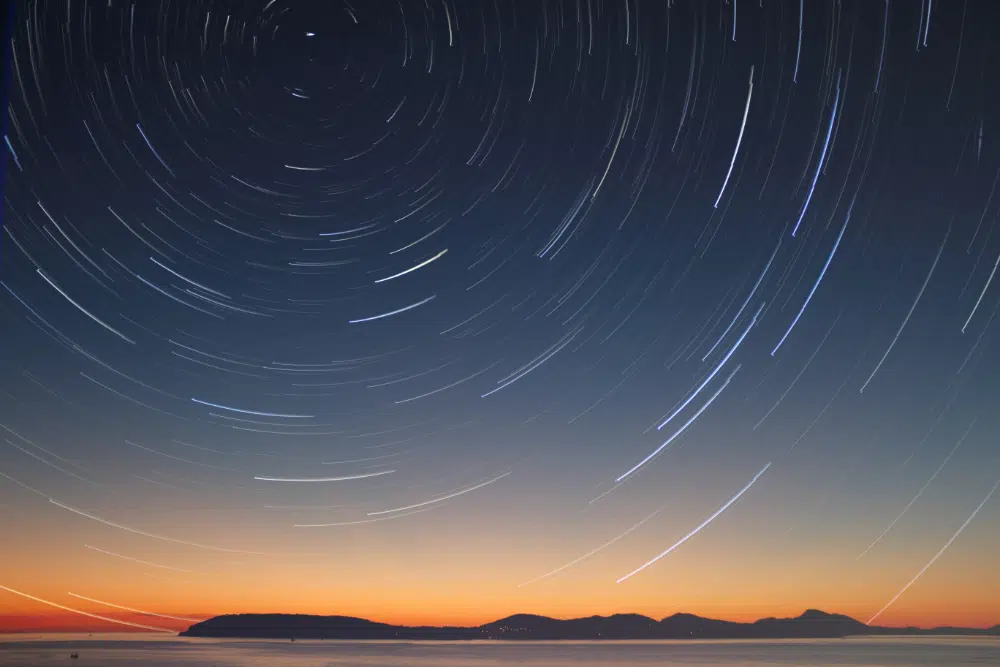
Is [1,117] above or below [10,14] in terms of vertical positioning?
below

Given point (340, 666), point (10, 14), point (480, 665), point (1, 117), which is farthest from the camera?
point (480, 665)

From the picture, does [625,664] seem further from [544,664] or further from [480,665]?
[480,665]

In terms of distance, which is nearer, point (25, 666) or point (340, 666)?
point (25, 666)

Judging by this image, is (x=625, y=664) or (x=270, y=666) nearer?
(x=270, y=666)

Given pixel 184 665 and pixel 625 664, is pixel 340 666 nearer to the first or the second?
pixel 184 665

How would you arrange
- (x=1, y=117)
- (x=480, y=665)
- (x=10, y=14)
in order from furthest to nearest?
(x=480, y=665) < (x=10, y=14) < (x=1, y=117)

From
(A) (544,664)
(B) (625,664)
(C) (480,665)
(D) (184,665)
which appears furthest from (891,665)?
(D) (184,665)

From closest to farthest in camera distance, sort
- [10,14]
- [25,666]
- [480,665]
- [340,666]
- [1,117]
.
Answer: [1,117]
[10,14]
[25,666]
[340,666]
[480,665]

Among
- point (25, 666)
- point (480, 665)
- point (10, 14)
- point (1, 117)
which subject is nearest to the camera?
point (1, 117)

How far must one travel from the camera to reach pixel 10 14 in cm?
217

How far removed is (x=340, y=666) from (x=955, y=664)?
1040 inches

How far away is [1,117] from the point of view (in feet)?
6.44

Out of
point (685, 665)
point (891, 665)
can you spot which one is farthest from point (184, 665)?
point (891, 665)

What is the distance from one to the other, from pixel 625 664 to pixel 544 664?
3.80m
